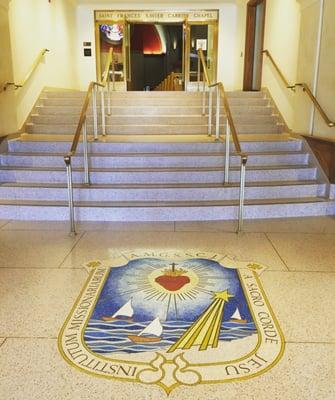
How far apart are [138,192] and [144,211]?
34 cm

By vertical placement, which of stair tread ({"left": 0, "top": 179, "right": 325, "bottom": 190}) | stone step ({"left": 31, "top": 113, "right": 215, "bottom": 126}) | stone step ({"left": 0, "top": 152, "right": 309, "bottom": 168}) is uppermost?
stone step ({"left": 31, "top": 113, "right": 215, "bottom": 126})

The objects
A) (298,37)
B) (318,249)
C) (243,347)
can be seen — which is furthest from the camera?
(298,37)

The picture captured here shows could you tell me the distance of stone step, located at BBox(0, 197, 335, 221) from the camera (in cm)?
430

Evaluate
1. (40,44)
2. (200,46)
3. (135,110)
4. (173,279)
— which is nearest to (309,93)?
(135,110)

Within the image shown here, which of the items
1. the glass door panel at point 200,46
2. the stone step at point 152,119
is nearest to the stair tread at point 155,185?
the stone step at point 152,119

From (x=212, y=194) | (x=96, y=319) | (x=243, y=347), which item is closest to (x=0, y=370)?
(x=96, y=319)

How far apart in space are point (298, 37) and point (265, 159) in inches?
86.1

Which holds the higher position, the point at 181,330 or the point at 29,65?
the point at 29,65

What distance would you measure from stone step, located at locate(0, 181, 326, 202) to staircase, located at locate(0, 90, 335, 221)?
1 centimetres

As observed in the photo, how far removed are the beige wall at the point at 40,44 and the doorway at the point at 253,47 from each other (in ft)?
14.2

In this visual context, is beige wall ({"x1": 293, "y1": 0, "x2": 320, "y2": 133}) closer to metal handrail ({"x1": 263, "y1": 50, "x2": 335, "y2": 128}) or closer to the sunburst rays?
metal handrail ({"x1": 263, "y1": 50, "x2": 335, "y2": 128})

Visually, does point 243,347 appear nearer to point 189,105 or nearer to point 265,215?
point 265,215

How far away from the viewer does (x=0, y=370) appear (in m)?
1.89

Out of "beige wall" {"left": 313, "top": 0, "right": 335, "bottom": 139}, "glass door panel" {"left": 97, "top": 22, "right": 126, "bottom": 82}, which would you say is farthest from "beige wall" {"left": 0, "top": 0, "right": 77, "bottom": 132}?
"beige wall" {"left": 313, "top": 0, "right": 335, "bottom": 139}
